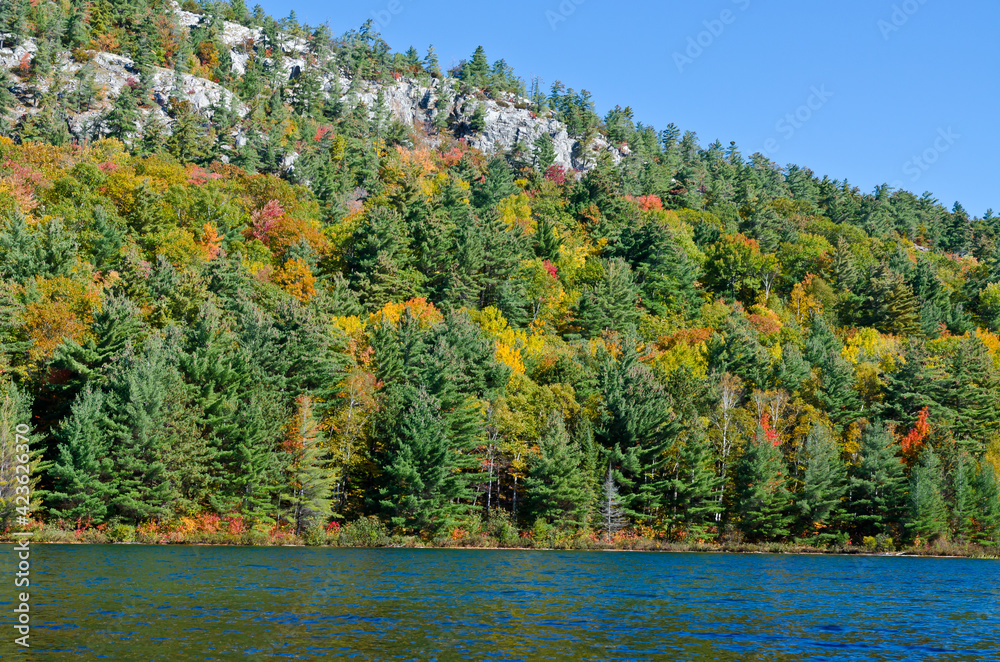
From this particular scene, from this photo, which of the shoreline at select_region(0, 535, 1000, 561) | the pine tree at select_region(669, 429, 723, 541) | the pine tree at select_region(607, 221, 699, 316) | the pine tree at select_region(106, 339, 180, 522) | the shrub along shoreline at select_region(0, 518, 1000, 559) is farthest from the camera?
the pine tree at select_region(607, 221, 699, 316)

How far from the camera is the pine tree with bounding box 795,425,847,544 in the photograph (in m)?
77.1

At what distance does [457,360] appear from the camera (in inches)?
3226

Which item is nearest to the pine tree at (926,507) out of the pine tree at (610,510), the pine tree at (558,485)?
the pine tree at (610,510)

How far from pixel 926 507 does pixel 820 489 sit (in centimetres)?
1052

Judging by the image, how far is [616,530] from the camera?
76688mm

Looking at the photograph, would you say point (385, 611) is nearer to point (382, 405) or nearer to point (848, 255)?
point (382, 405)

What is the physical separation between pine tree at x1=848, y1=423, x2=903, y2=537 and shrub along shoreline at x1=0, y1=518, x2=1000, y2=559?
262 centimetres

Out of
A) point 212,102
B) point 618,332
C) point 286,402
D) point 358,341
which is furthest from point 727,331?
point 212,102

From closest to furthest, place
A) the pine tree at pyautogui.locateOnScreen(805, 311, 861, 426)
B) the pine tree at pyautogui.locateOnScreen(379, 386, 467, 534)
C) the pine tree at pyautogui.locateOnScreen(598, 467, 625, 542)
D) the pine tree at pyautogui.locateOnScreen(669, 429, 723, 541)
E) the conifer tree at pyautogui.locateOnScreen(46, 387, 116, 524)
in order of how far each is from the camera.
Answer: the conifer tree at pyautogui.locateOnScreen(46, 387, 116, 524)
the pine tree at pyautogui.locateOnScreen(379, 386, 467, 534)
the pine tree at pyautogui.locateOnScreen(598, 467, 625, 542)
the pine tree at pyautogui.locateOnScreen(669, 429, 723, 541)
the pine tree at pyautogui.locateOnScreen(805, 311, 861, 426)

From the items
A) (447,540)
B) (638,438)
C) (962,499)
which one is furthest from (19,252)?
(962,499)

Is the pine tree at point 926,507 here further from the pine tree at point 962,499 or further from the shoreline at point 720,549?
the shoreline at point 720,549

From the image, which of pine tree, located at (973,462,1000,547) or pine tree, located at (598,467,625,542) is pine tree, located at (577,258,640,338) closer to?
pine tree, located at (598,467,625,542)

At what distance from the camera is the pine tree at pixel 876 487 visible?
78.3 m

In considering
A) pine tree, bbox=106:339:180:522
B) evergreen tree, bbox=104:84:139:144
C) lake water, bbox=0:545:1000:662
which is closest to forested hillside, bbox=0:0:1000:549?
pine tree, bbox=106:339:180:522
